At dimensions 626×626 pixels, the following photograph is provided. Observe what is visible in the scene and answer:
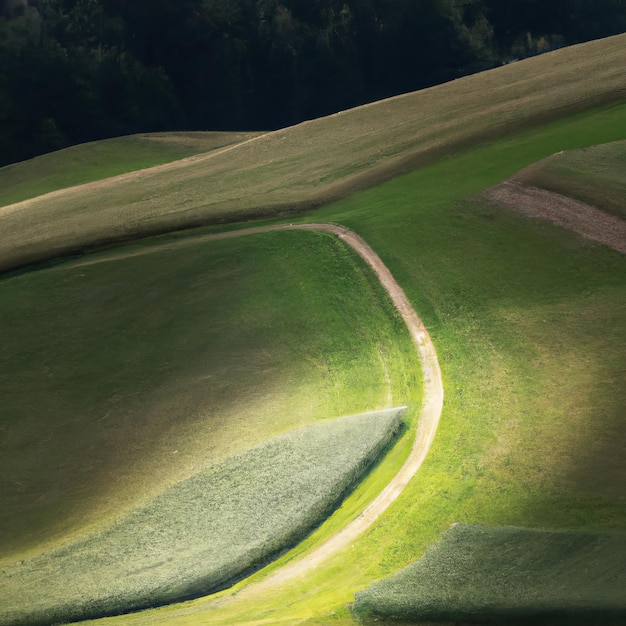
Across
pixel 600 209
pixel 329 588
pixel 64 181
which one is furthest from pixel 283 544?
pixel 64 181

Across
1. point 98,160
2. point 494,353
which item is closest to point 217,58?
point 98,160

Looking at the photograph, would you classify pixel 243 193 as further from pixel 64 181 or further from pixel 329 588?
pixel 329 588

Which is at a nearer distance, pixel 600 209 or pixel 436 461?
pixel 436 461

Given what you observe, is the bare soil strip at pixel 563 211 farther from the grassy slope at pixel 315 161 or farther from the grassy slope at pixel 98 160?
the grassy slope at pixel 98 160

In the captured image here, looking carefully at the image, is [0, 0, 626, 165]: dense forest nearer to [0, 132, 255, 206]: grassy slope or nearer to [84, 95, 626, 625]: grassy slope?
[0, 132, 255, 206]: grassy slope

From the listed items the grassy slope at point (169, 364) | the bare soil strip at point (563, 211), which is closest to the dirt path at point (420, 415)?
the grassy slope at point (169, 364)

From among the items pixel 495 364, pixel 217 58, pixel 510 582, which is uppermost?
pixel 217 58

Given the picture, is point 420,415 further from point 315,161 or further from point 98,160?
point 98,160
